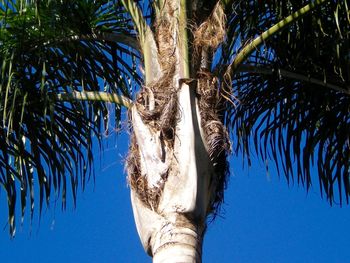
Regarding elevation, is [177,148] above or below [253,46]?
below

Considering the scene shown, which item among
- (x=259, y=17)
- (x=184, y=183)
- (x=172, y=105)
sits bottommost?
(x=184, y=183)

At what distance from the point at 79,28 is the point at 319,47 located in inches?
69.3

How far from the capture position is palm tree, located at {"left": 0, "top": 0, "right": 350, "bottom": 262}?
5.05 meters

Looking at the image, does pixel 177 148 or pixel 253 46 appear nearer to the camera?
pixel 177 148

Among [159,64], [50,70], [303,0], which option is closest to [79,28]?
[50,70]

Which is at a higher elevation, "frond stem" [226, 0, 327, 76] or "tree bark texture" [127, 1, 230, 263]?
"frond stem" [226, 0, 327, 76]

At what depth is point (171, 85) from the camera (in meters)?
5.23

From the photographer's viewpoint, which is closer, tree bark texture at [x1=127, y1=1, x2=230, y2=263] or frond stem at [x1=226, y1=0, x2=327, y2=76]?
tree bark texture at [x1=127, y1=1, x2=230, y2=263]

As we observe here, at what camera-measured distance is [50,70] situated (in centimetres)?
673

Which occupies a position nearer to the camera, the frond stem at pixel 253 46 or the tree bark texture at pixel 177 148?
the tree bark texture at pixel 177 148

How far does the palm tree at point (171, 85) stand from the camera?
505cm

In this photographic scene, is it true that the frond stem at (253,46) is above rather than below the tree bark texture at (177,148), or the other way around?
above

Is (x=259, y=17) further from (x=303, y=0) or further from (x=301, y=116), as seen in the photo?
(x=301, y=116)

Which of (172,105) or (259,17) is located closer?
(172,105)
